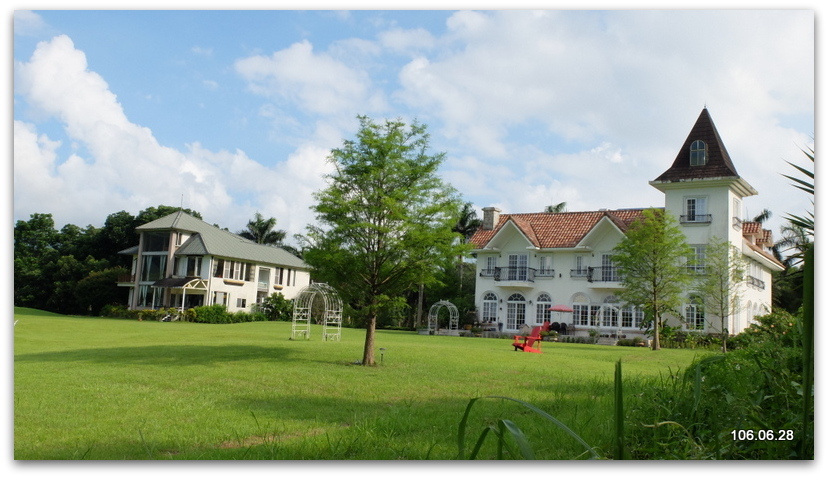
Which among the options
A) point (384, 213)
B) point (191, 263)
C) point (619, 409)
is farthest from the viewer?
point (384, 213)

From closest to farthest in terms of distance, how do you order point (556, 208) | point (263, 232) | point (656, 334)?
point (263, 232)
point (656, 334)
point (556, 208)

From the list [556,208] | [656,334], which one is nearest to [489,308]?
[556,208]

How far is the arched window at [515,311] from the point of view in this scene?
24500 millimetres

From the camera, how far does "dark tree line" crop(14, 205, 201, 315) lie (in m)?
5.77

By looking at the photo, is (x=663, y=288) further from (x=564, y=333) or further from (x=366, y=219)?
(x=366, y=219)

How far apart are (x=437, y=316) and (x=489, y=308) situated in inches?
85.3

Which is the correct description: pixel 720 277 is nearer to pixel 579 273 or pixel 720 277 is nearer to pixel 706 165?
pixel 706 165

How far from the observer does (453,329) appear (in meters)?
24.8

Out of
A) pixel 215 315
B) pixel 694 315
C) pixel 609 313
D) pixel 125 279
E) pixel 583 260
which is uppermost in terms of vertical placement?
pixel 583 260

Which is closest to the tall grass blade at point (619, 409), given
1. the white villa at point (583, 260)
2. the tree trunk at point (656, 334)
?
the white villa at point (583, 260)
